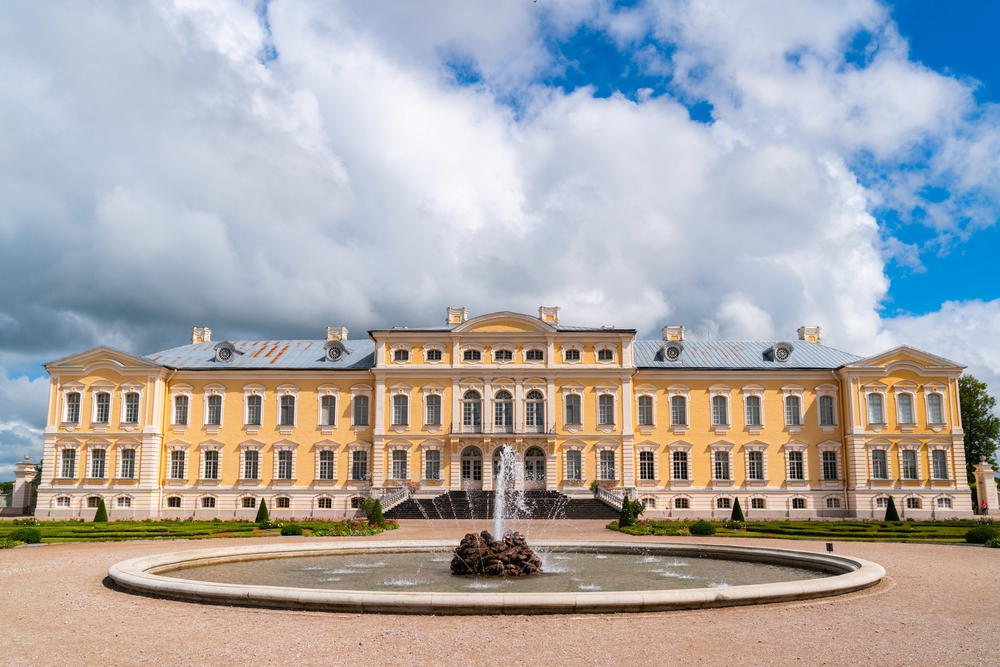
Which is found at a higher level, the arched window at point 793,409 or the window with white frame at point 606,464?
the arched window at point 793,409

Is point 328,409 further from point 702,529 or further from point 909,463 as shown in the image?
point 909,463

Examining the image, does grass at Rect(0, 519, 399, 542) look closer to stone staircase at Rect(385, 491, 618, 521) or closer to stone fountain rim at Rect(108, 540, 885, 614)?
stone staircase at Rect(385, 491, 618, 521)

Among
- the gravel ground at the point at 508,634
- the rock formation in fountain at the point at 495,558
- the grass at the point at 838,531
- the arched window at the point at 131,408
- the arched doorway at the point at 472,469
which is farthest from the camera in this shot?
the arched window at the point at 131,408

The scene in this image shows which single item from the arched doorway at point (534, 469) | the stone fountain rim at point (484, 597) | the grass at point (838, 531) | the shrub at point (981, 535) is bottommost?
the grass at point (838, 531)

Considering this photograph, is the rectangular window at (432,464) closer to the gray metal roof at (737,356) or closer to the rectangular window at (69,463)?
the gray metal roof at (737,356)

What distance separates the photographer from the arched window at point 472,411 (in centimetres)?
4359

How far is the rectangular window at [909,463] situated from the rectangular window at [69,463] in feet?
142

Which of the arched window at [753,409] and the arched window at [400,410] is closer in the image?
the arched window at [400,410]

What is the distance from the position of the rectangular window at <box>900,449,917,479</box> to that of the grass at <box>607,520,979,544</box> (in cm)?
1116

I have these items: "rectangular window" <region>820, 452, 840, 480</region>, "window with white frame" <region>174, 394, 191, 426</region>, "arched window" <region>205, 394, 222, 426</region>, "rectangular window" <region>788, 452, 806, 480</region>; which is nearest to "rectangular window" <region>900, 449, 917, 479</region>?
"rectangular window" <region>820, 452, 840, 480</region>

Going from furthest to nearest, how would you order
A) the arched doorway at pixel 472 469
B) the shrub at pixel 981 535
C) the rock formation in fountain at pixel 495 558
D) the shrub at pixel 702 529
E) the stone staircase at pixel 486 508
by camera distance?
the arched doorway at pixel 472 469, the stone staircase at pixel 486 508, the shrub at pixel 702 529, the shrub at pixel 981 535, the rock formation in fountain at pixel 495 558

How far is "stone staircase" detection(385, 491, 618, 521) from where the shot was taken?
38000 millimetres

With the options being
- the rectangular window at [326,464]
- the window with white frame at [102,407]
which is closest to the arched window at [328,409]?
the rectangular window at [326,464]

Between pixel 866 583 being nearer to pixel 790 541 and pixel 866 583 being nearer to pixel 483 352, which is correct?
pixel 790 541
